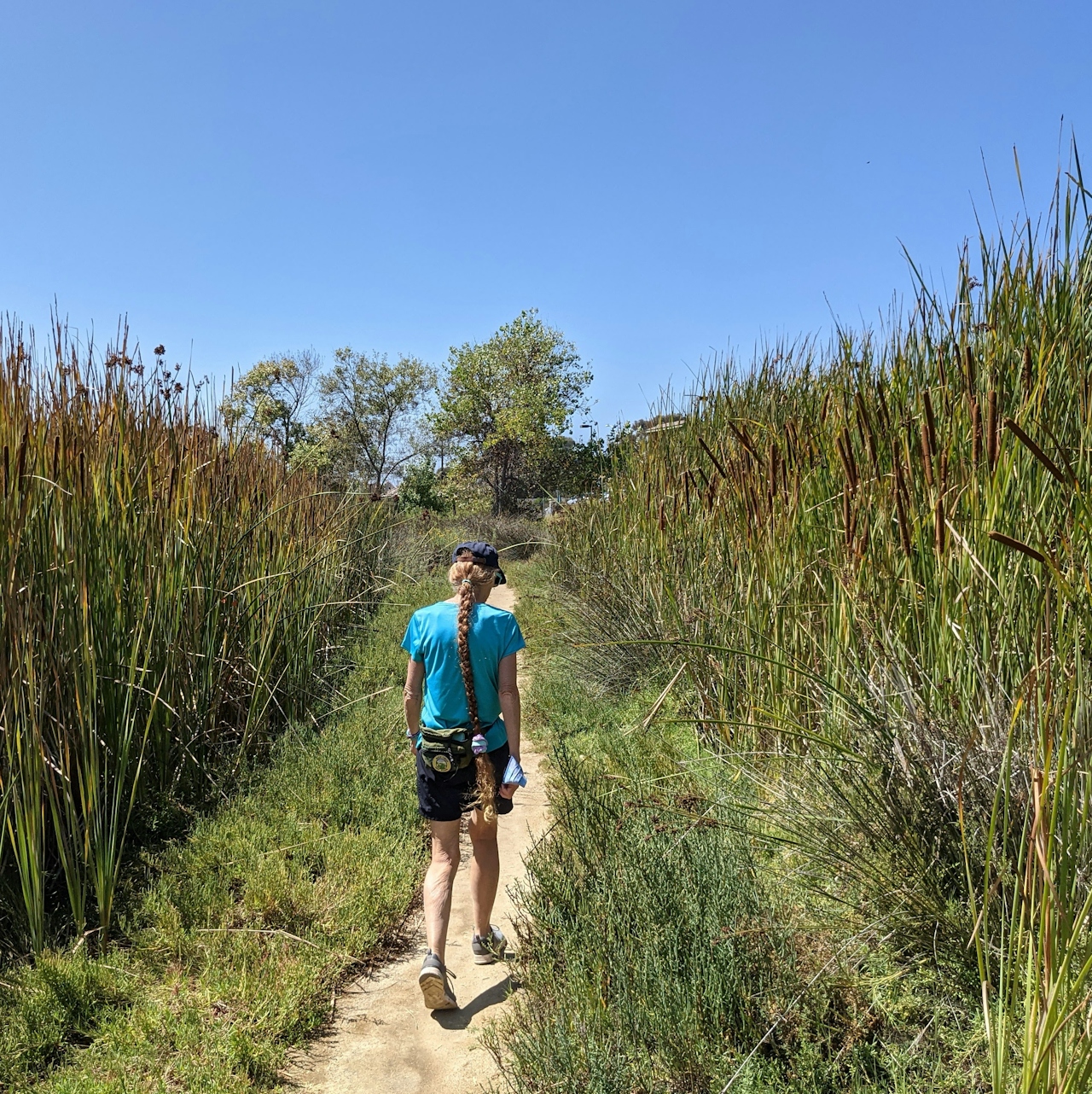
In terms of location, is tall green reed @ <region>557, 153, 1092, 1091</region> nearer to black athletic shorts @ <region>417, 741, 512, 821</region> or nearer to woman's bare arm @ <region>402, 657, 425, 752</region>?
black athletic shorts @ <region>417, 741, 512, 821</region>

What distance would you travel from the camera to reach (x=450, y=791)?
316cm

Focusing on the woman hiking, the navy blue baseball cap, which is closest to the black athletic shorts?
the woman hiking

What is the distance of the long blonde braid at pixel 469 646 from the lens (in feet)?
9.95

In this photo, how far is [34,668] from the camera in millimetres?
3072

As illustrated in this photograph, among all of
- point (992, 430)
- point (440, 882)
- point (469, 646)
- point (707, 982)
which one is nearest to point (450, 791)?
point (440, 882)

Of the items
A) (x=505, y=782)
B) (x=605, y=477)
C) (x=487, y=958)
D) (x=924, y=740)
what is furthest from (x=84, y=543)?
(x=605, y=477)

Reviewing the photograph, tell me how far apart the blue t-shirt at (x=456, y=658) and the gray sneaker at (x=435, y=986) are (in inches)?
31.6

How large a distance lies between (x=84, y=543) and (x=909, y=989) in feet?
11.1

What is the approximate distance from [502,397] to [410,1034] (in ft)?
82.2

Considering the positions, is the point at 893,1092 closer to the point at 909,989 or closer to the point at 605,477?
the point at 909,989

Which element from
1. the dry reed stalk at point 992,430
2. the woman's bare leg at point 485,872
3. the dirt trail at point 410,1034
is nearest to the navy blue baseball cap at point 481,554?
the woman's bare leg at point 485,872

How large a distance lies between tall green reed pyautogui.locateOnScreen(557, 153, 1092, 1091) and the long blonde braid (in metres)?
0.91

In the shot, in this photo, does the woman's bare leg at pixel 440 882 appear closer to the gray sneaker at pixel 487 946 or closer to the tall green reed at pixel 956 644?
the gray sneaker at pixel 487 946

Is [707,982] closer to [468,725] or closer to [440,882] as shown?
[440,882]
